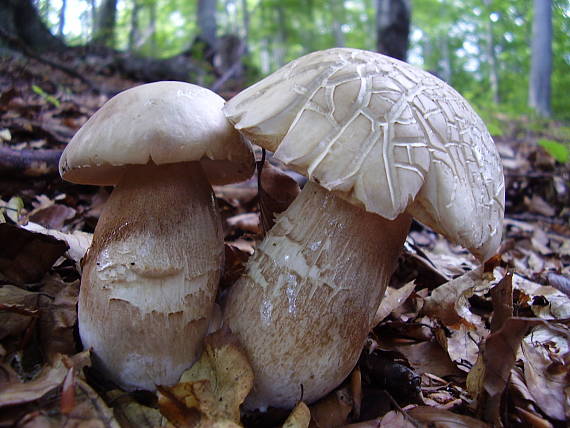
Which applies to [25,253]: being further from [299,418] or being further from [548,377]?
[548,377]

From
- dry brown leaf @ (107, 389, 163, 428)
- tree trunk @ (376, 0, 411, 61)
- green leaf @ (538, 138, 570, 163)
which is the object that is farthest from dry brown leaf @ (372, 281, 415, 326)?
tree trunk @ (376, 0, 411, 61)

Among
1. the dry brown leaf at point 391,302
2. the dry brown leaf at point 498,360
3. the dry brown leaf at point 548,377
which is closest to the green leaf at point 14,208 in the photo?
the dry brown leaf at point 391,302

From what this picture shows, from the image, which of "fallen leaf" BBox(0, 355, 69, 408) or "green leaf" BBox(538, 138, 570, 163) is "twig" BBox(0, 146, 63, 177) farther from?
"green leaf" BBox(538, 138, 570, 163)

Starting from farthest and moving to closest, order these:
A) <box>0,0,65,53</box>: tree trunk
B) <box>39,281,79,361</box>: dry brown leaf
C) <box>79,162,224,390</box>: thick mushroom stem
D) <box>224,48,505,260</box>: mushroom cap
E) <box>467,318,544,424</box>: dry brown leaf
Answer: <box>0,0,65,53</box>: tree trunk, <box>39,281,79,361</box>: dry brown leaf, <box>79,162,224,390</box>: thick mushroom stem, <box>467,318,544,424</box>: dry brown leaf, <box>224,48,505,260</box>: mushroom cap

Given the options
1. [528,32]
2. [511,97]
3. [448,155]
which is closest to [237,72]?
[448,155]

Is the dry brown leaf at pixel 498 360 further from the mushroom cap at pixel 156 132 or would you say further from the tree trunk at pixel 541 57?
the tree trunk at pixel 541 57

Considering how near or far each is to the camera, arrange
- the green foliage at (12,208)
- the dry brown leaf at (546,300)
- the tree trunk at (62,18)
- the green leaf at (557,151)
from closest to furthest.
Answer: the green foliage at (12,208), the dry brown leaf at (546,300), the green leaf at (557,151), the tree trunk at (62,18)

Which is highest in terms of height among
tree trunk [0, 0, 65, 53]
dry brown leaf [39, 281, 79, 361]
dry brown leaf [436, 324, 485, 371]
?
tree trunk [0, 0, 65, 53]
